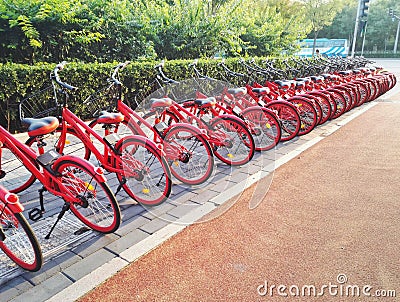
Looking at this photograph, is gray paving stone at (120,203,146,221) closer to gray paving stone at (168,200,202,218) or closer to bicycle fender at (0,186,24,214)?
gray paving stone at (168,200,202,218)

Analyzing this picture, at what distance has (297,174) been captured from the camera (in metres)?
4.55

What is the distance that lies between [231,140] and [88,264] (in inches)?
93.4

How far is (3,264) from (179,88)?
3140 mm

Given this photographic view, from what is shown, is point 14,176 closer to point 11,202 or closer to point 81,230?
point 81,230

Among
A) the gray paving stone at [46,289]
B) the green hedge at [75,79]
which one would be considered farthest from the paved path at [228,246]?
the green hedge at [75,79]

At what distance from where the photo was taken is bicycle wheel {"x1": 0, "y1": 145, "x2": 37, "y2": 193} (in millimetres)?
3656

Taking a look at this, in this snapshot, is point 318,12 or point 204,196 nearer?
point 204,196

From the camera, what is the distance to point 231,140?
4371 millimetres

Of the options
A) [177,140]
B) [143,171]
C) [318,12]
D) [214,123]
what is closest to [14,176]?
[143,171]

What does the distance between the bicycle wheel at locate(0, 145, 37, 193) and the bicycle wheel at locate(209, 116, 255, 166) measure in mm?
2139

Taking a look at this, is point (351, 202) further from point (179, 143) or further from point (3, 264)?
point (3, 264)

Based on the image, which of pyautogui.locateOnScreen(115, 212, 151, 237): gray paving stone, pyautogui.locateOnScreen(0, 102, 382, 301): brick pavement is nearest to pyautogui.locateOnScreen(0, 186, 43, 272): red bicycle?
pyautogui.locateOnScreen(0, 102, 382, 301): brick pavement

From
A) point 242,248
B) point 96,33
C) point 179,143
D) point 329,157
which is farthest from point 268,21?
point 242,248

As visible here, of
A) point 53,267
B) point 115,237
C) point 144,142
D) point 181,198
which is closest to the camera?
point 53,267
